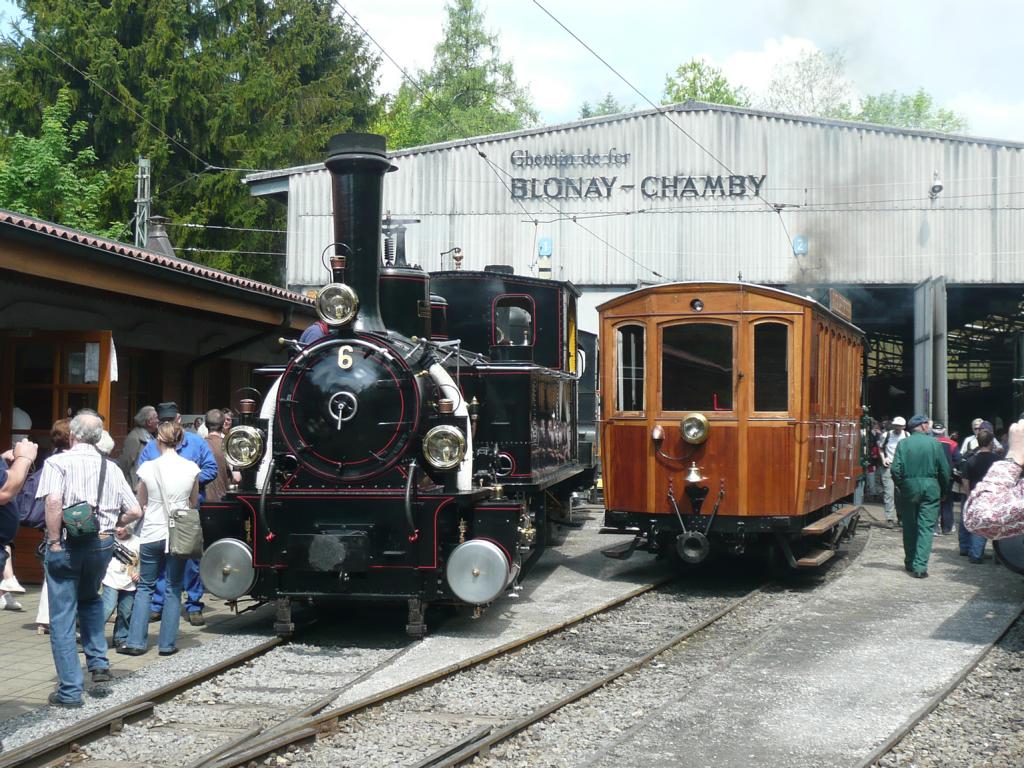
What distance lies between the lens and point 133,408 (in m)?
12.4

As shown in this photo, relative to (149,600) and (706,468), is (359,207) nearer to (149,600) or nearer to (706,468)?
(149,600)

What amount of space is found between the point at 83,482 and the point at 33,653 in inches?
72.9

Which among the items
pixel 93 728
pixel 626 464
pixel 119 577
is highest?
pixel 626 464

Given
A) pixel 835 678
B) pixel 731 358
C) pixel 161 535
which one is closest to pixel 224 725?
pixel 161 535

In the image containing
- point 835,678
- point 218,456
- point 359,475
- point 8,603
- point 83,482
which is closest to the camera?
point 83,482

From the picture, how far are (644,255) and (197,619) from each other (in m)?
15.6

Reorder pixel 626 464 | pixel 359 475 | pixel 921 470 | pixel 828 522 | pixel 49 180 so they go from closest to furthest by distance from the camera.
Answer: pixel 359 475, pixel 626 464, pixel 828 522, pixel 921 470, pixel 49 180

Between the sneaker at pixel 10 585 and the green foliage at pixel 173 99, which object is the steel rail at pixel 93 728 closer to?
the sneaker at pixel 10 585

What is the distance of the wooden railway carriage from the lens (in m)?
9.62

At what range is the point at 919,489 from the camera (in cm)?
1088

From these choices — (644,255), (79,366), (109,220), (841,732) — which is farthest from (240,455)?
(109,220)

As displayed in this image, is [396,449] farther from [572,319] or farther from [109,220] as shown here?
[109,220]

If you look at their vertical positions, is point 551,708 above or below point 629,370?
below

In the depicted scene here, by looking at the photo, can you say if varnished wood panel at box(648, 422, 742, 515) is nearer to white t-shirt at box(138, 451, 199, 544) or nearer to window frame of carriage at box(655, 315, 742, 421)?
window frame of carriage at box(655, 315, 742, 421)
